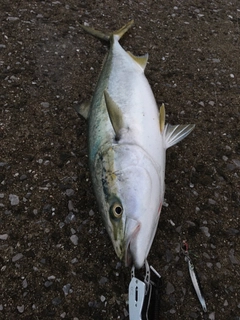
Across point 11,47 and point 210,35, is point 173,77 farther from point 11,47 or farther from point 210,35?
point 11,47

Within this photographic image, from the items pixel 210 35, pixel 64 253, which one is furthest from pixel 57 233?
pixel 210 35

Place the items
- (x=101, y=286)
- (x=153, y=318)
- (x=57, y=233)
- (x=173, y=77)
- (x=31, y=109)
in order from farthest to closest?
(x=173, y=77) < (x=31, y=109) < (x=57, y=233) < (x=101, y=286) < (x=153, y=318)

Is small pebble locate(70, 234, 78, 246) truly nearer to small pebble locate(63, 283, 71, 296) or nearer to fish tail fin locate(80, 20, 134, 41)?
small pebble locate(63, 283, 71, 296)

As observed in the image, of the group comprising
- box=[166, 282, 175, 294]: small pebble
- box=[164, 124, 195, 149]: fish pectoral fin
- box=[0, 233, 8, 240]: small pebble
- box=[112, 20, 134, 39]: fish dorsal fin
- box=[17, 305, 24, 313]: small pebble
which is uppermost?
box=[112, 20, 134, 39]: fish dorsal fin

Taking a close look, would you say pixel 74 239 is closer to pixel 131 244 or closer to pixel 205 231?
pixel 131 244

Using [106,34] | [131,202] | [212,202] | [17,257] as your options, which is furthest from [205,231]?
[106,34]

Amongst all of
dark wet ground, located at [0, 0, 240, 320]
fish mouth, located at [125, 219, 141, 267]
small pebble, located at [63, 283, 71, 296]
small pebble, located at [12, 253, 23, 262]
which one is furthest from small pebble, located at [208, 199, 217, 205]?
small pebble, located at [12, 253, 23, 262]

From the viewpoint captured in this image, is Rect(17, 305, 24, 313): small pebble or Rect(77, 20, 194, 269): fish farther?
Rect(17, 305, 24, 313): small pebble

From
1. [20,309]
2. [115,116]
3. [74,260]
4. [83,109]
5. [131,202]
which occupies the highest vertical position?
[115,116]
